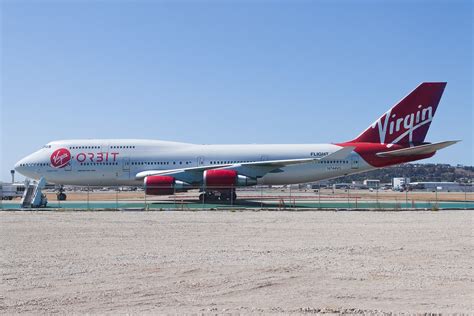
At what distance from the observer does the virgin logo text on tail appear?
32344 millimetres

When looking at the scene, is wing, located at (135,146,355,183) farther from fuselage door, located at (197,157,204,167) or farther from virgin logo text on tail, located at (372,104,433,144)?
virgin logo text on tail, located at (372,104,433,144)

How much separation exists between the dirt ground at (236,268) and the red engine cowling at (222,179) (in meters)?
11.1

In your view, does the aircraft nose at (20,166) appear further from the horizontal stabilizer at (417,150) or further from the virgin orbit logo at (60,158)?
the horizontal stabilizer at (417,150)

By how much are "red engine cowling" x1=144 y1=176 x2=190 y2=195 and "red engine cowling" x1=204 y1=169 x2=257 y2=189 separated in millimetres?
1509

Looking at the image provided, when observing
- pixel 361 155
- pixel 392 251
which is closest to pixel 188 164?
pixel 361 155

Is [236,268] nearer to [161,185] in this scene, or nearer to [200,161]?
[161,185]

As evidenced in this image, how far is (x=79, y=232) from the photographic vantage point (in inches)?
619

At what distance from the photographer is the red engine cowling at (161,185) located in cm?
2878

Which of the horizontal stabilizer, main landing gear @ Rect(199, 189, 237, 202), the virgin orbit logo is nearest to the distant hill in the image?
the horizontal stabilizer

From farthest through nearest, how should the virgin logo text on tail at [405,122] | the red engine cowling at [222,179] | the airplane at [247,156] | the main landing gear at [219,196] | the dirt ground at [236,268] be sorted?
the virgin logo text on tail at [405,122]
the airplane at [247,156]
the main landing gear at [219,196]
the red engine cowling at [222,179]
the dirt ground at [236,268]

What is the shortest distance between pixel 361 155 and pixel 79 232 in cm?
1994

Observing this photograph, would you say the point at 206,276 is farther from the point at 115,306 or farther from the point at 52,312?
the point at 52,312

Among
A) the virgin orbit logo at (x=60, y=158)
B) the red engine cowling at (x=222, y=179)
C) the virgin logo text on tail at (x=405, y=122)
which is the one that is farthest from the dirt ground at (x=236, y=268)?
the virgin logo text on tail at (x=405, y=122)

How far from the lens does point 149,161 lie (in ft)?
106
